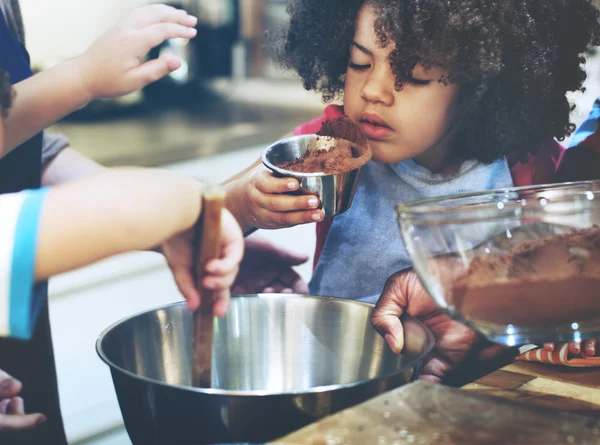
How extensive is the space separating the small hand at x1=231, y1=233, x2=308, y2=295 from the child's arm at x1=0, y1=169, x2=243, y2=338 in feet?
1.59

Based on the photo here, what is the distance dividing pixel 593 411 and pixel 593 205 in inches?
7.3

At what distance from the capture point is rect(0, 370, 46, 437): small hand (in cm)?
76

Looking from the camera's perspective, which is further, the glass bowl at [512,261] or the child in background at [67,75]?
the child in background at [67,75]

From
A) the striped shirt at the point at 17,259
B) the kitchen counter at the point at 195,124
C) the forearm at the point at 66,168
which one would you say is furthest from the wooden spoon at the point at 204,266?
the kitchen counter at the point at 195,124

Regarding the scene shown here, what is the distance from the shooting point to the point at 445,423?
0.56 m

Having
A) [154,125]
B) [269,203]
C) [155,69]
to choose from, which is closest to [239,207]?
[269,203]

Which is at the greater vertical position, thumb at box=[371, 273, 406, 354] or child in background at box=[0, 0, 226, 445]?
child in background at box=[0, 0, 226, 445]

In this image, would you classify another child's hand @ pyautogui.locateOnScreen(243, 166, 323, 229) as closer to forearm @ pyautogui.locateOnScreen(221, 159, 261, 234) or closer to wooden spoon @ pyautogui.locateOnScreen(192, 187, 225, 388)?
forearm @ pyautogui.locateOnScreen(221, 159, 261, 234)

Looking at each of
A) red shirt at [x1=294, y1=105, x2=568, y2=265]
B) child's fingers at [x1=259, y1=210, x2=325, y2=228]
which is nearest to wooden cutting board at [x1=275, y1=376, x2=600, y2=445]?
child's fingers at [x1=259, y1=210, x2=325, y2=228]

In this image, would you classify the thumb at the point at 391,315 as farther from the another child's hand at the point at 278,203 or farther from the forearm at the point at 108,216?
the forearm at the point at 108,216

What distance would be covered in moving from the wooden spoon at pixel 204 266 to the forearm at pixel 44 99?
0.31m

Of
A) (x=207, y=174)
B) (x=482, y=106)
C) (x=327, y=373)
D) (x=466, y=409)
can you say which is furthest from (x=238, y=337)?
(x=207, y=174)

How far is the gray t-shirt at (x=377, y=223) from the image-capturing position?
98 centimetres

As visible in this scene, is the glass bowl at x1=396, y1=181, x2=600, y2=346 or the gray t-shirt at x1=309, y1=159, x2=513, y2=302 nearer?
the glass bowl at x1=396, y1=181, x2=600, y2=346
